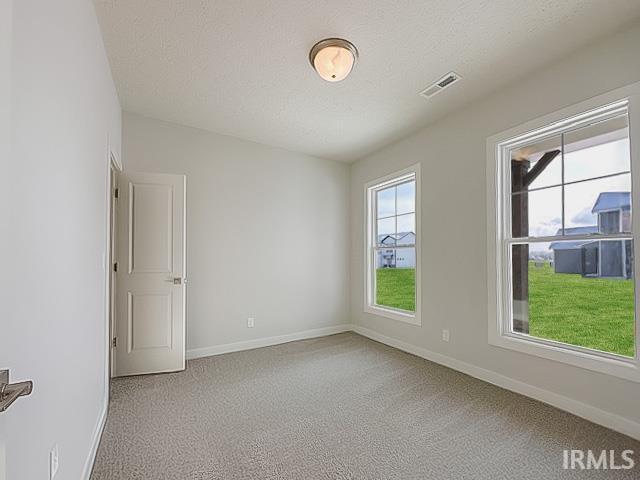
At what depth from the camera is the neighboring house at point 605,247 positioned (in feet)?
7.59

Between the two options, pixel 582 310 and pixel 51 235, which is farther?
pixel 582 310

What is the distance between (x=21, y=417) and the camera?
1053 mm

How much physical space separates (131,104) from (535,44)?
366cm

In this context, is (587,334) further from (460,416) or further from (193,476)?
(193,476)

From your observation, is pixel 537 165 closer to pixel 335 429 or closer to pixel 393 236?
pixel 393 236

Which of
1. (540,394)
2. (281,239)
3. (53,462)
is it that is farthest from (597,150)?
(53,462)

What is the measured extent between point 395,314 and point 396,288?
0.37 meters

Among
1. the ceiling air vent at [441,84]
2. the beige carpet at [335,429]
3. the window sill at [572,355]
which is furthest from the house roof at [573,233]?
the ceiling air vent at [441,84]

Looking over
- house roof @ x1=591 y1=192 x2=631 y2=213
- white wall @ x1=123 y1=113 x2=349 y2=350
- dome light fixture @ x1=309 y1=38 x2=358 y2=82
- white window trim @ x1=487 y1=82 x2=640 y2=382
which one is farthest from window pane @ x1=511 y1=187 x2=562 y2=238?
white wall @ x1=123 y1=113 x2=349 y2=350

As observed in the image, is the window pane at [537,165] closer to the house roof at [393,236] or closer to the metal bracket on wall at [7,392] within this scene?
the house roof at [393,236]

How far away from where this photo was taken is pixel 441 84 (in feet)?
9.50

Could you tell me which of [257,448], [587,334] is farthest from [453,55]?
[257,448]

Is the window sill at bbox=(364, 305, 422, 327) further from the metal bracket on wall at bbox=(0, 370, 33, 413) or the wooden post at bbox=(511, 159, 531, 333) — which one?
the metal bracket on wall at bbox=(0, 370, 33, 413)

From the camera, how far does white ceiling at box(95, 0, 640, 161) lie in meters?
2.09
